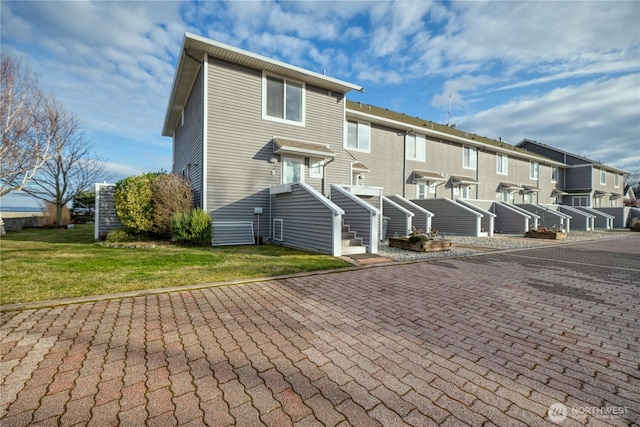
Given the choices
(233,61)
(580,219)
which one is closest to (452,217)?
(233,61)

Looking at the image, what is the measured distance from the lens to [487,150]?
23938 millimetres

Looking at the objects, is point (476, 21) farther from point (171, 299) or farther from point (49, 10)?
point (49, 10)

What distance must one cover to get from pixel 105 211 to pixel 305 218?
9.45 metres

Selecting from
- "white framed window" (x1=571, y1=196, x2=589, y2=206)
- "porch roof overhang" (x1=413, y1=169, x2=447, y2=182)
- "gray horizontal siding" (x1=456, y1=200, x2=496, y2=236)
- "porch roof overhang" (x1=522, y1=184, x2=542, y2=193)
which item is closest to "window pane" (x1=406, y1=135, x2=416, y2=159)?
"porch roof overhang" (x1=413, y1=169, x2=447, y2=182)

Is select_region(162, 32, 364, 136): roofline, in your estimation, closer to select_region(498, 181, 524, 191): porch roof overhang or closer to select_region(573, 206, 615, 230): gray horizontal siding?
select_region(498, 181, 524, 191): porch roof overhang

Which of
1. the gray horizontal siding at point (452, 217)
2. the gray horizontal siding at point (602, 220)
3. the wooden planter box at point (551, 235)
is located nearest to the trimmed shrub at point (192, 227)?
the gray horizontal siding at point (452, 217)

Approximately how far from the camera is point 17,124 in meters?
12.8

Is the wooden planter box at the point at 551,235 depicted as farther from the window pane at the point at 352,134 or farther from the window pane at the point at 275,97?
the window pane at the point at 275,97

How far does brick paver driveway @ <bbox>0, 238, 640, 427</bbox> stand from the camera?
6.45 ft

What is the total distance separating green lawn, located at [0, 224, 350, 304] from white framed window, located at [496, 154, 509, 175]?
23506 millimetres

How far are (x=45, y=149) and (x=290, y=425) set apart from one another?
73.8 feet

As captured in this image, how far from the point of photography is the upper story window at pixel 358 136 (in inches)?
639

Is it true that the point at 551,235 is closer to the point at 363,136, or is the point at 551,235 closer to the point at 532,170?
the point at 363,136

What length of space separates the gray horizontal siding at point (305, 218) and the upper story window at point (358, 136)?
22.8ft
